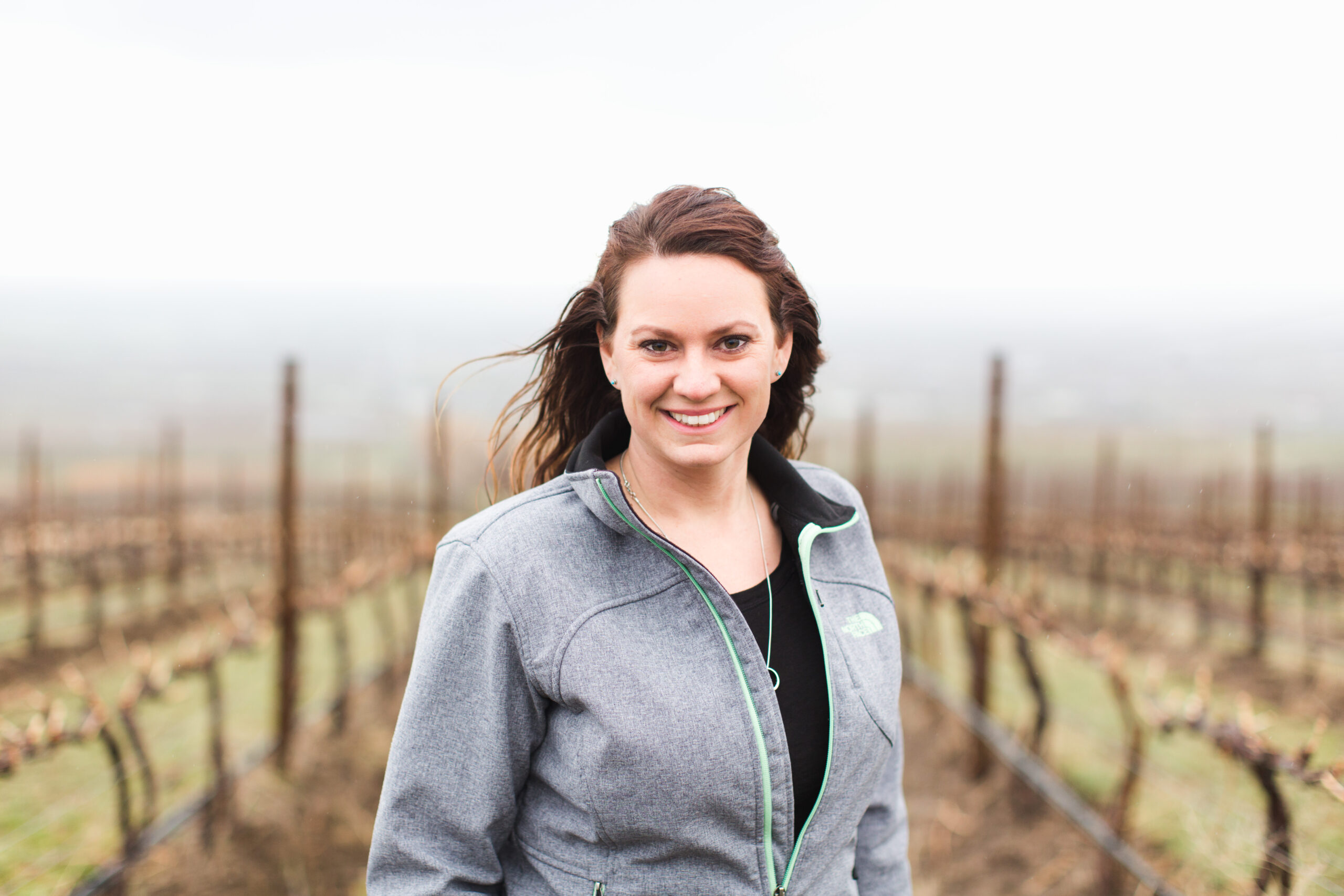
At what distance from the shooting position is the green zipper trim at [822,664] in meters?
1.12

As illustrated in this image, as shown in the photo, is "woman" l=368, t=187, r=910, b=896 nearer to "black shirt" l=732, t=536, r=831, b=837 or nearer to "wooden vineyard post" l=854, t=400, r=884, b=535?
"black shirt" l=732, t=536, r=831, b=837

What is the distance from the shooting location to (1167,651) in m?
8.23

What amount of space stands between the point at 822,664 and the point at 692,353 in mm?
478

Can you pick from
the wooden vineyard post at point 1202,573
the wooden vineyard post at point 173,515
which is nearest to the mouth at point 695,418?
the wooden vineyard post at point 1202,573

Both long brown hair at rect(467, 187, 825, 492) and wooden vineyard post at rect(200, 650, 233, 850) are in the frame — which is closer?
long brown hair at rect(467, 187, 825, 492)

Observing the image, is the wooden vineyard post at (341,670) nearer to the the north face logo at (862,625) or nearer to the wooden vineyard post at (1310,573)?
the the north face logo at (862,625)

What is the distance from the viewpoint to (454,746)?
1.01m

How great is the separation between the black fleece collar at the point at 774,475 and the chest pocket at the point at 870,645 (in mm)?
107

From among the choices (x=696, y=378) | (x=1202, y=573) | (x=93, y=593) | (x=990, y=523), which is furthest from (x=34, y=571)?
(x=1202, y=573)

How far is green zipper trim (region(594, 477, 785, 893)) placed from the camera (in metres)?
1.05

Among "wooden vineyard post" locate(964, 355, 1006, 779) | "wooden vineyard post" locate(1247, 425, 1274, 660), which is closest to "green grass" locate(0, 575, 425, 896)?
"wooden vineyard post" locate(964, 355, 1006, 779)

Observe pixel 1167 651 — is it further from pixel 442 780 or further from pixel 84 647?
pixel 84 647

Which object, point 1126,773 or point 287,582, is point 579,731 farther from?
point 287,582

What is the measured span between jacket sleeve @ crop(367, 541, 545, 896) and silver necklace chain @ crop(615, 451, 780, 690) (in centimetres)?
26
